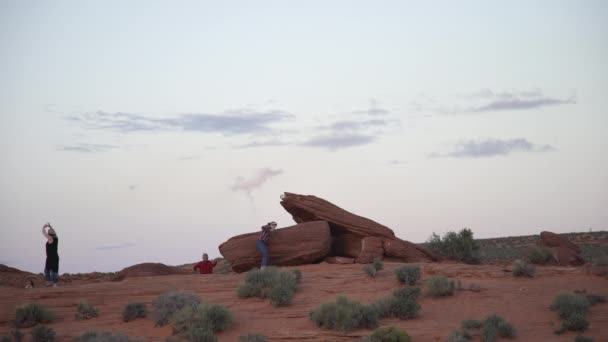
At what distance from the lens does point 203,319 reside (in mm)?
18625

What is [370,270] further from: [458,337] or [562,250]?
[562,250]

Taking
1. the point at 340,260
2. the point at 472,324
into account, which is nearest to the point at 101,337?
the point at 472,324

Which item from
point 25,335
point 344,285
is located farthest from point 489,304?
point 25,335

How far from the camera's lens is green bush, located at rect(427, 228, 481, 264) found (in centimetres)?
3106

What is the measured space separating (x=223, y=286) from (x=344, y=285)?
4320 mm

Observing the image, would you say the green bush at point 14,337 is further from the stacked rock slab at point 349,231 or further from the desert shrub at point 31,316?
the stacked rock slab at point 349,231

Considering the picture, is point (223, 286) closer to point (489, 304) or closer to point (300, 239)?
point (300, 239)

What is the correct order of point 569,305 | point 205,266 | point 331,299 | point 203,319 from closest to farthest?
point 203,319
point 569,305
point 331,299
point 205,266

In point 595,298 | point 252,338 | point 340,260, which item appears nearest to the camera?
point 252,338

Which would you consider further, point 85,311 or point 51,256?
point 51,256

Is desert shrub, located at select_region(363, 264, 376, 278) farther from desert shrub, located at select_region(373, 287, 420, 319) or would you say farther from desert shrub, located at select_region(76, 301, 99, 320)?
desert shrub, located at select_region(76, 301, 99, 320)

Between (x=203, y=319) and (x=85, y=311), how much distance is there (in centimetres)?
440

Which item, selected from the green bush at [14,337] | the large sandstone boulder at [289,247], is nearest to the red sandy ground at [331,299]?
the green bush at [14,337]

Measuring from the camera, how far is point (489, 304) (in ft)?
66.5
